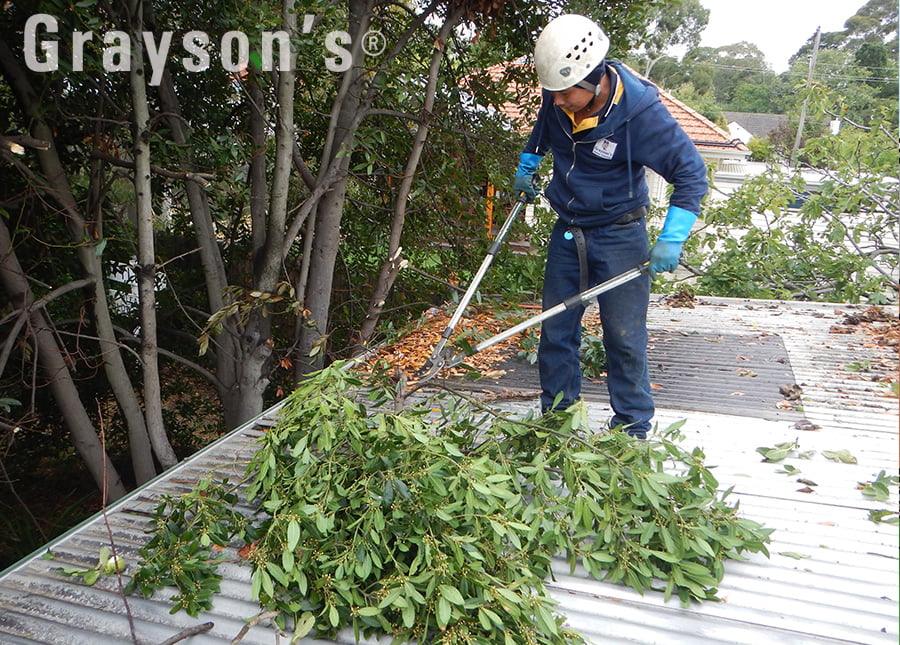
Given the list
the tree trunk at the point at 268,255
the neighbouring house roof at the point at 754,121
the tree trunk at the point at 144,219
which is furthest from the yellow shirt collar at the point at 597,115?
the neighbouring house roof at the point at 754,121

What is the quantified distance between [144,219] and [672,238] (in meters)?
3.22

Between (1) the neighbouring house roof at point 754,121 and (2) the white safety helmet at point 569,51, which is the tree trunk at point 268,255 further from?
(1) the neighbouring house roof at point 754,121

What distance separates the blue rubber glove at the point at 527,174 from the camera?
4.18m

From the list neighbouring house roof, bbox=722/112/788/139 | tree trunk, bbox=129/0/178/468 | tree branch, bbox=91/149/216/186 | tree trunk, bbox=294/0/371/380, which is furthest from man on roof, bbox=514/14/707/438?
neighbouring house roof, bbox=722/112/788/139

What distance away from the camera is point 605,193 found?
361 cm

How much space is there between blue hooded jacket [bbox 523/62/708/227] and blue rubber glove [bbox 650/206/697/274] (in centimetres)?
4

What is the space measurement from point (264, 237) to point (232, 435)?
2142 mm

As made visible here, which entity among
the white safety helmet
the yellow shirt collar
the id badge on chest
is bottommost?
the id badge on chest

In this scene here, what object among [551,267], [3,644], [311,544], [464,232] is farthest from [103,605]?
[464,232]

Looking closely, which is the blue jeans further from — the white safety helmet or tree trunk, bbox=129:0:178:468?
tree trunk, bbox=129:0:178:468

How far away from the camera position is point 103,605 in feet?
8.02

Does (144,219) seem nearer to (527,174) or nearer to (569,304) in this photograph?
(527,174)

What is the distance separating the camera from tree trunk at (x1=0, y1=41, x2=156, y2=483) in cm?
420

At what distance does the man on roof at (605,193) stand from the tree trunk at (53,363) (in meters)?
2.78
